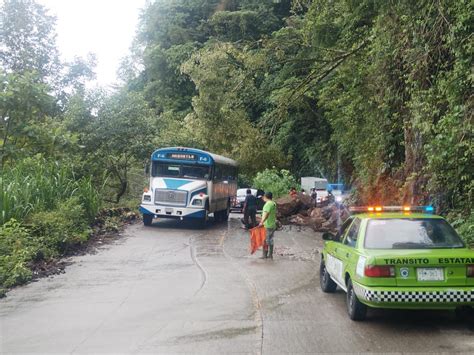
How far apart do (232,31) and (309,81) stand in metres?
27.6

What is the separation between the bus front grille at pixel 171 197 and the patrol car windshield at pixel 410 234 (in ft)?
46.0

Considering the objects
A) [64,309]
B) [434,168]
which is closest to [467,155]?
[434,168]

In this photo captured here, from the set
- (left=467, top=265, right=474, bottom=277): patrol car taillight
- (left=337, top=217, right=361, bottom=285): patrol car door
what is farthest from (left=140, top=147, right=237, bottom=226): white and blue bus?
(left=467, top=265, right=474, bottom=277): patrol car taillight

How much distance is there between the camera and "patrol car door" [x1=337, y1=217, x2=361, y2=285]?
798 centimetres

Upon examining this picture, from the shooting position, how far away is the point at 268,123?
21.7 m

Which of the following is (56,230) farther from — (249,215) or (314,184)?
(314,184)

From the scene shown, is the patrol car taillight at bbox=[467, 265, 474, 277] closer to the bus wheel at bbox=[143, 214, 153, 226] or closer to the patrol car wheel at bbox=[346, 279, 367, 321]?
the patrol car wheel at bbox=[346, 279, 367, 321]

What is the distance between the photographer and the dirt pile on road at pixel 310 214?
22744 mm

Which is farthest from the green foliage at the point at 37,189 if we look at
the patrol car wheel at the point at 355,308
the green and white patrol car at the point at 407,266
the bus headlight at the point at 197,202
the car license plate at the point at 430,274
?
the car license plate at the point at 430,274

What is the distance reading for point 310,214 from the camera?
26219 millimetres

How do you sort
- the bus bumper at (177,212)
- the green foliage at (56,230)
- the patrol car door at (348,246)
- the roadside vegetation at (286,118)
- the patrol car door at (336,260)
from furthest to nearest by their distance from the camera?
1. the bus bumper at (177,212)
2. the green foliage at (56,230)
3. the roadside vegetation at (286,118)
4. the patrol car door at (336,260)
5. the patrol car door at (348,246)

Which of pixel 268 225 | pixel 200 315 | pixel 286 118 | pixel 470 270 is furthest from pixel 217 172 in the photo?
pixel 470 270

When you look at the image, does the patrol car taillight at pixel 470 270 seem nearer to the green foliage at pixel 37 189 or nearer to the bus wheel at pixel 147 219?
the green foliage at pixel 37 189

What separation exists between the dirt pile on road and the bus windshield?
5.01 m
